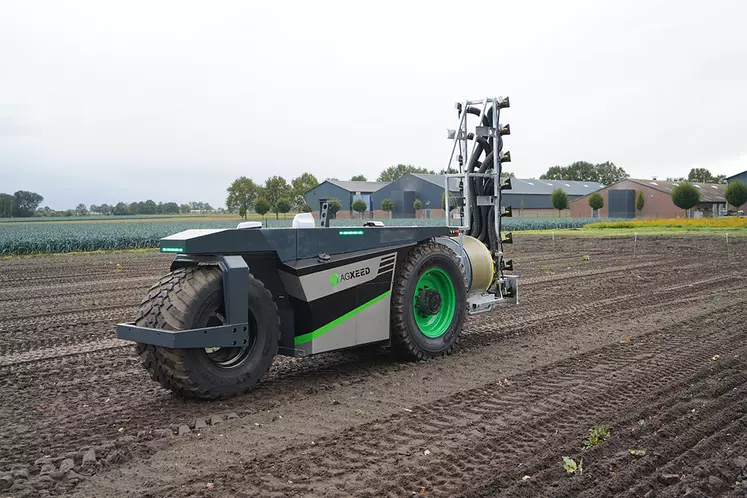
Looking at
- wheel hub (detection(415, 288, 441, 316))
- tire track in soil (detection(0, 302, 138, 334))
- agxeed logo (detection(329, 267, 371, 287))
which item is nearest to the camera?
agxeed logo (detection(329, 267, 371, 287))

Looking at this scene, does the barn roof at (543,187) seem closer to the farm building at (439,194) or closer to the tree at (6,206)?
the farm building at (439,194)

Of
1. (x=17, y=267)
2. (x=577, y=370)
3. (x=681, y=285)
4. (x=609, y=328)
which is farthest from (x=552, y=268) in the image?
(x=17, y=267)

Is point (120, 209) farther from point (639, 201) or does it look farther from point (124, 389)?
point (124, 389)

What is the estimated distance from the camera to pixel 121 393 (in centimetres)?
644

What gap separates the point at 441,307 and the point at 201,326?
3357mm

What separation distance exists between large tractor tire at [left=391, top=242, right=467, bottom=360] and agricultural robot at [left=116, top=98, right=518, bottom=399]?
0.04ft

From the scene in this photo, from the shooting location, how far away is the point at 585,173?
11806 cm

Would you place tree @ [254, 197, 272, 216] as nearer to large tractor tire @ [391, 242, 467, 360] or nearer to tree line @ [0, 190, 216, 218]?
large tractor tire @ [391, 242, 467, 360]

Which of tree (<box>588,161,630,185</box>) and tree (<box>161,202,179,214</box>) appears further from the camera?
tree (<box>588,161,630,185</box>)

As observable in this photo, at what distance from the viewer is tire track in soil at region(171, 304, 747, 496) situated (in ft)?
14.1

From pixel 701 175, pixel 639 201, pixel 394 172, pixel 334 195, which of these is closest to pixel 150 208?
pixel 394 172

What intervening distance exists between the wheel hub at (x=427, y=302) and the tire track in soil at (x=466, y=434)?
1.38 meters

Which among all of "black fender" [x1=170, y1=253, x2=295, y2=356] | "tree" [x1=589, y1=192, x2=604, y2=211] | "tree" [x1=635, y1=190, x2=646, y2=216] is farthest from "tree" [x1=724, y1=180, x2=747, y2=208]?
"black fender" [x1=170, y1=253, x2=295, y2=356]

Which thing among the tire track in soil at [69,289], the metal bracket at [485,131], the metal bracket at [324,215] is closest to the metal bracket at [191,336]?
the metal bracket at [324,215]
